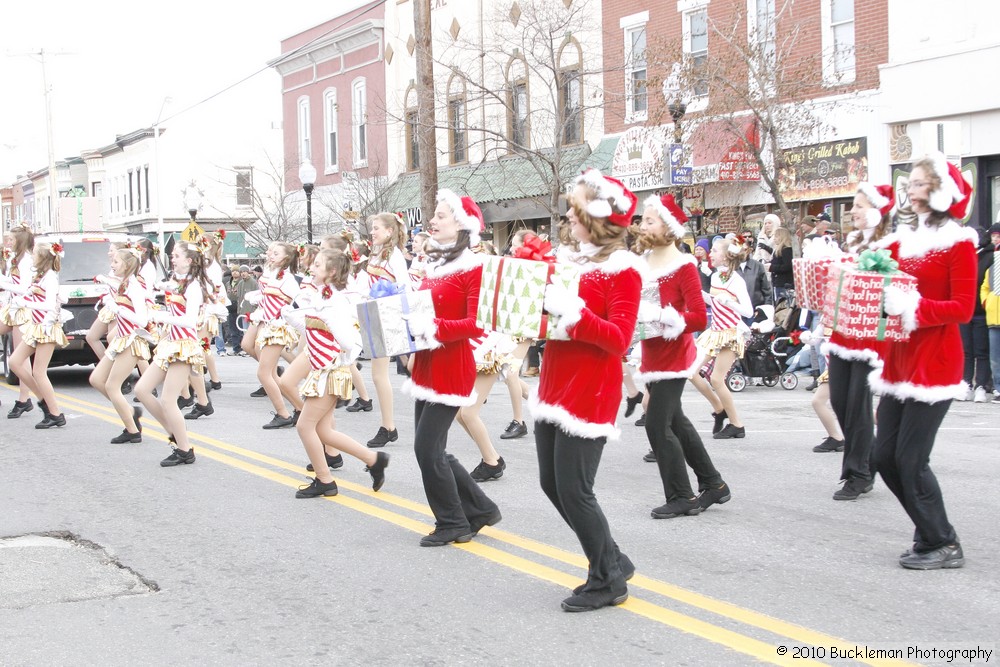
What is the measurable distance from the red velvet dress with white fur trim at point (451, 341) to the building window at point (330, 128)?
2919 cm

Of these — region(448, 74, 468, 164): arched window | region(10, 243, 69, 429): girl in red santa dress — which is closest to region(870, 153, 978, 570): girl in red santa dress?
region(10, 243, 69, 429): girl in red santa dress

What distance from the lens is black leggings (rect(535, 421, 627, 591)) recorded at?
17.2 feet

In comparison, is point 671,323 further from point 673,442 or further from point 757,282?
point 757,282

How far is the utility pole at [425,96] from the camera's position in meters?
18.9

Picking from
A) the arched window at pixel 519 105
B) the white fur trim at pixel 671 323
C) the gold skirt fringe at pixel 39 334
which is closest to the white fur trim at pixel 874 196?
the white fur trim at pixel 671 323

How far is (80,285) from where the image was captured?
1744 centimetres

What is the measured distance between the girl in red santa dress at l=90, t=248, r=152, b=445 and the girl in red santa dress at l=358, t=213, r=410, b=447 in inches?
77.1

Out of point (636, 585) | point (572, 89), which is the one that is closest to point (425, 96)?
point (572, 89)

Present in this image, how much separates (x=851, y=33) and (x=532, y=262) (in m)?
16.4

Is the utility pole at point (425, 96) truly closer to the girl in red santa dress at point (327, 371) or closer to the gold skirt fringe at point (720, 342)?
the gold skirt fringe at point (720, 342)

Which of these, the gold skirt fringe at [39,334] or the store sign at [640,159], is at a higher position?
the store sign at [640,159]

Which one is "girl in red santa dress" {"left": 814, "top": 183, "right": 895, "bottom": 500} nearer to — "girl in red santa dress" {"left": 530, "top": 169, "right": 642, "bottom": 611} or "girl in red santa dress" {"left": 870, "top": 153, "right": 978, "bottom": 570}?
"girl in red santa dress" {"left": 870, "top": 153, "right": 978, "bottom": 570}

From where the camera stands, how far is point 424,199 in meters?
19.3

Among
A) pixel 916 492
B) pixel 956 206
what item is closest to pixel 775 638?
pixel 916 492
